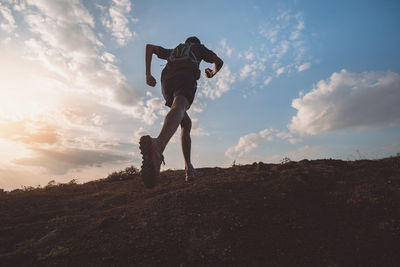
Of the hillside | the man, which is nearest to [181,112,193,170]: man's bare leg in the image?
the man

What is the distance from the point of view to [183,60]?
3.03 metres

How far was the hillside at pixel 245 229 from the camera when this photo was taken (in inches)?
68.1

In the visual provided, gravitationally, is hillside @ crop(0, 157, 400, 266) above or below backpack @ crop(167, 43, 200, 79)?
below

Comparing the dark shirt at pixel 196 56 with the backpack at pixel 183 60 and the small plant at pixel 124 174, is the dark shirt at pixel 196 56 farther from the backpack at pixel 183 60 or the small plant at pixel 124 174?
the small plant at pixel 124 174

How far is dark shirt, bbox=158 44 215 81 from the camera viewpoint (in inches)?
117

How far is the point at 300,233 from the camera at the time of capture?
1.91 metres

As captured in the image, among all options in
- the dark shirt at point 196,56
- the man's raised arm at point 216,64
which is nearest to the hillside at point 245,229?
the dark shirt at point 196,56

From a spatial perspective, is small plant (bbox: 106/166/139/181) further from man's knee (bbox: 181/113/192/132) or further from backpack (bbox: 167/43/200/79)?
backpack (bbox: 167/43/200/79)

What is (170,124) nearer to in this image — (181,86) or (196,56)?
(181,86)

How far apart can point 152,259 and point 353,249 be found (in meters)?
1.60

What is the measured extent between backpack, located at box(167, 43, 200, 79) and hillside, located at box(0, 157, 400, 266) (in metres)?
1.69

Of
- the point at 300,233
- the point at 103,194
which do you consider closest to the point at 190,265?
the point at 300,233

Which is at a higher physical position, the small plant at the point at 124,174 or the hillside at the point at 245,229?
the small plant at the point at 124,174

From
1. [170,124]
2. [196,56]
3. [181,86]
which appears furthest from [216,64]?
[170,124]
